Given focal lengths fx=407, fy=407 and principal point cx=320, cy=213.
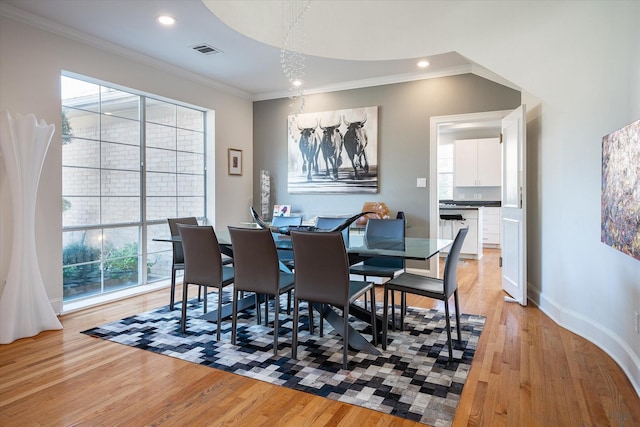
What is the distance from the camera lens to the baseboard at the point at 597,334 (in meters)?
2.41

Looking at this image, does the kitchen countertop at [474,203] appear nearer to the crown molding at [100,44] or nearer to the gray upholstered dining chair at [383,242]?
the gray upholstered dining chair at [383,242]

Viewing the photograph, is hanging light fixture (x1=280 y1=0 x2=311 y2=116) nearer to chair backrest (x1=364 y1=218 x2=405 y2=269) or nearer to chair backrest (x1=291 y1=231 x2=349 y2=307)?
chair backrest (x1=364 y1=218 x2=405 y2=269)

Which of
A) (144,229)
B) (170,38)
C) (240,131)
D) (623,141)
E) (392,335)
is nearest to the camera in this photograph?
(623,141)

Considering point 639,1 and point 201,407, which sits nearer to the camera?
point 201,407

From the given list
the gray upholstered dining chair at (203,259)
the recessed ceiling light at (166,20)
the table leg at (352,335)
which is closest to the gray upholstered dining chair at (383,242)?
the table leg at (352,335)

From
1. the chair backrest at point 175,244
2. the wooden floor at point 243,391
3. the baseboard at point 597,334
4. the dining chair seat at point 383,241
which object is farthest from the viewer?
the chair backrest at point 175,244

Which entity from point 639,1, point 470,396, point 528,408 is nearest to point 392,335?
point 470,396

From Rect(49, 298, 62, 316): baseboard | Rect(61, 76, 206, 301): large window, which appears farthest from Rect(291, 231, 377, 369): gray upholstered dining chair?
Rect(61, 76, 206, 301): large window

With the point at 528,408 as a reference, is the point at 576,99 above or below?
above

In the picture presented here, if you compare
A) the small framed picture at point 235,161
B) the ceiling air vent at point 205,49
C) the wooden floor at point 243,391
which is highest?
the ceiling air vent at point 205,49

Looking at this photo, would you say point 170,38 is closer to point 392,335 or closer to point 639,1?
point 392,335

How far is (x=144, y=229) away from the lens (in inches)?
191

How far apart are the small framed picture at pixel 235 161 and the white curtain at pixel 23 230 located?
9.00 ft

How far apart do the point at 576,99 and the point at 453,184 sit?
543 cm
